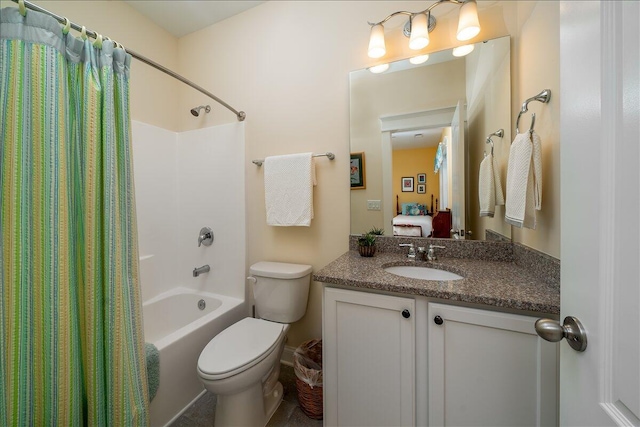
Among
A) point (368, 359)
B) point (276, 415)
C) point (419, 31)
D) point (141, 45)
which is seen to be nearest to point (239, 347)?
point (276, 415)

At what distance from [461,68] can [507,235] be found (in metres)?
0.94

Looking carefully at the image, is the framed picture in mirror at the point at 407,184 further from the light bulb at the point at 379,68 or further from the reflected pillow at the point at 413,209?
the light bulb at the point at 379,68

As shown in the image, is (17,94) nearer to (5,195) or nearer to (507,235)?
(5,195)

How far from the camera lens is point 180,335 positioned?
134 cm

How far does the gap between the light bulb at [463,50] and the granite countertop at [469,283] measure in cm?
113

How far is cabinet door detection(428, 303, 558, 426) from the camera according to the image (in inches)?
30.3

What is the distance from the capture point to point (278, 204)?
5.44 feet

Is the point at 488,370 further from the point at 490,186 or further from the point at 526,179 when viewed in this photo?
the point at 490,186

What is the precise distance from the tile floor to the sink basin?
0.92 m

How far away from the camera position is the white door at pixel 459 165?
1.35m

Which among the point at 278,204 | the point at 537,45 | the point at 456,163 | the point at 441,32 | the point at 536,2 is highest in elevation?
the point at 441,32

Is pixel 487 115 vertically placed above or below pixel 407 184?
above

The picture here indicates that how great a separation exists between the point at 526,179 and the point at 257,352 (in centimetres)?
140

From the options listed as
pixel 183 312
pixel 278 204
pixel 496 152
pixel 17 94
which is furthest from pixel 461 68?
pixel 183 312
